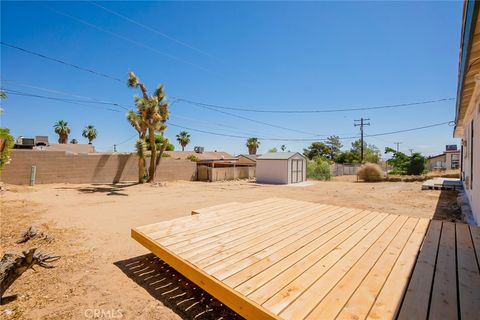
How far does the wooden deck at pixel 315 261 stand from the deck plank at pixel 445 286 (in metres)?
0.01

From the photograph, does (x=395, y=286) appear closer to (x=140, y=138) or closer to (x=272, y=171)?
(x=140, y=138)

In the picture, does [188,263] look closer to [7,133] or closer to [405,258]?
[405,258]

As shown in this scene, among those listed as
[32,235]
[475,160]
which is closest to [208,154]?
[32,235]

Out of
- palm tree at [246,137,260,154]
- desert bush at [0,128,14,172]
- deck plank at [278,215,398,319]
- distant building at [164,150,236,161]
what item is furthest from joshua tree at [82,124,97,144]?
deck plank at [278,215,398,319]

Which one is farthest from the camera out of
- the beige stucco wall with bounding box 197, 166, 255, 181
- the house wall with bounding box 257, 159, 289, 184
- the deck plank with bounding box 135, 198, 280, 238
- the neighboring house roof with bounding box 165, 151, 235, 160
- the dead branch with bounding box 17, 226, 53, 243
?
the neighboring house roof with bounding box 165, 151, 235, 160

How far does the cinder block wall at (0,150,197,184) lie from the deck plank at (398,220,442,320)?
15328mm

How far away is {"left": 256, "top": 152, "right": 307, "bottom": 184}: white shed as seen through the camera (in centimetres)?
1761

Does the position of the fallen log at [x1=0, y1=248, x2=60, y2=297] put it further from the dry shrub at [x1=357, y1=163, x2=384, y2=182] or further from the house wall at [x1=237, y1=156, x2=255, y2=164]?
the house wall at [x1=237, y1=156, x2=255, y2=164]

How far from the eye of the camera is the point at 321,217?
4219 millimetres

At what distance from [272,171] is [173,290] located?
51.7ft

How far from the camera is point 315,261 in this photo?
2.42 metres

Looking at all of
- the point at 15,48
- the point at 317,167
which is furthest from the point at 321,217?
the point at 317,167

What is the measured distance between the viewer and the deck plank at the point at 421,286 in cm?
157

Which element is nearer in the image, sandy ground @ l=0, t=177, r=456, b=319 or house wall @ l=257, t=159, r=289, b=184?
sandy ground @ l=0, t=177, r=456, b=319
